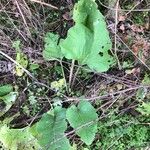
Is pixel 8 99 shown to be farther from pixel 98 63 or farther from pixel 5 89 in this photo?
pixel 98 63

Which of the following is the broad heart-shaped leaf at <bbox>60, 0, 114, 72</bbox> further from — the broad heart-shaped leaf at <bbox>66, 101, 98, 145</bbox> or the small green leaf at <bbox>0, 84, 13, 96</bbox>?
the small green leaf at <bbox>0, 84, 13, 96</bbox>

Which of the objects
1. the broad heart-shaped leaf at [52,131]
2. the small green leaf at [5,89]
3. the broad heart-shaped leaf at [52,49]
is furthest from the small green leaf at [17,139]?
the broad heart-shaped leaf at [52,49]

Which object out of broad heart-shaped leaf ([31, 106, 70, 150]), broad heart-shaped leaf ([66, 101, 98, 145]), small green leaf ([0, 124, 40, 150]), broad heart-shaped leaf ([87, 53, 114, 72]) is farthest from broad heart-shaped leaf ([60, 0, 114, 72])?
small green leaf ([0, 124, 40, 150])

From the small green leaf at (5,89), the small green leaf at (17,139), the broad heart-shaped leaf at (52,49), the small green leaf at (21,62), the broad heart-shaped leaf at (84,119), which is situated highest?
the broad heart-shaped leaf at (52,49)

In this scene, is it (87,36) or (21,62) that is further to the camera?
(21,62)

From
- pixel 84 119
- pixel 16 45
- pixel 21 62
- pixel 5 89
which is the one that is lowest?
pixel 84 119

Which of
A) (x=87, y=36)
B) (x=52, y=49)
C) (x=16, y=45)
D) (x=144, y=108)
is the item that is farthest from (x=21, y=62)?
(x=144, y=108)

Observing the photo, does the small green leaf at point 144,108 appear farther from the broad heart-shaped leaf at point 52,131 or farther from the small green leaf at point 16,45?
the small green leaf at point 16,45
